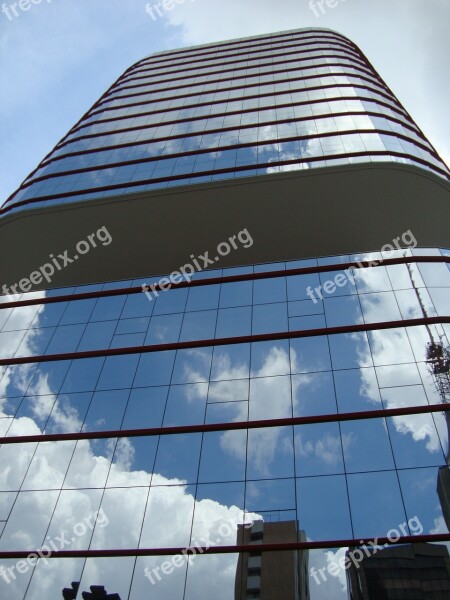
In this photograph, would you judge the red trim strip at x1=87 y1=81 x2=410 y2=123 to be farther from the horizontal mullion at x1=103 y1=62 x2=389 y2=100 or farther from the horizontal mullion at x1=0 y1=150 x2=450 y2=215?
the horizontal mullion at x1=0 y1=150 x2=450 y2=215

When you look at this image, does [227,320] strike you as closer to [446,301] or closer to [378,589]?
[446,301]

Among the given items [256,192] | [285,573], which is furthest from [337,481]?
[256,192]

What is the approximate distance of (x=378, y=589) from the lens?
10484 mm

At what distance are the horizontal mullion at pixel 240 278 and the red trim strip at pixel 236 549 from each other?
32.5ft

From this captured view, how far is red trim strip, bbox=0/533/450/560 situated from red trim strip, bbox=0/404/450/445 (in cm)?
324

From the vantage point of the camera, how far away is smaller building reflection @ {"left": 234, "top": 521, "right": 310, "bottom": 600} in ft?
35.5

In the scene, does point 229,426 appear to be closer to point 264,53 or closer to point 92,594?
point 92,594

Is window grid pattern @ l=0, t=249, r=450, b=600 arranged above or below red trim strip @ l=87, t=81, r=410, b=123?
below

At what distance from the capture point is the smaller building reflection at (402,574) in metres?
10.4

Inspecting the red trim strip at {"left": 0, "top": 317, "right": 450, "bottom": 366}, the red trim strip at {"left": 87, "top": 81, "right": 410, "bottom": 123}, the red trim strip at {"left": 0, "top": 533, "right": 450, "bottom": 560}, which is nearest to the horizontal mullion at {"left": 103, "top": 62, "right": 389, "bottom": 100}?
the red trim strip at {"left": 87, "top": 81, "right": 410, "bottom": 123}

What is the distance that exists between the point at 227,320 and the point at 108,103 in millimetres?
20579

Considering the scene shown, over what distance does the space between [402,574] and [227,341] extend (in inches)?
339

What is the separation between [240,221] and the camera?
20.0 m

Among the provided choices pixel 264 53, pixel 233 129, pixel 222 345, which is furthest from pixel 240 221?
pixel 264 53
